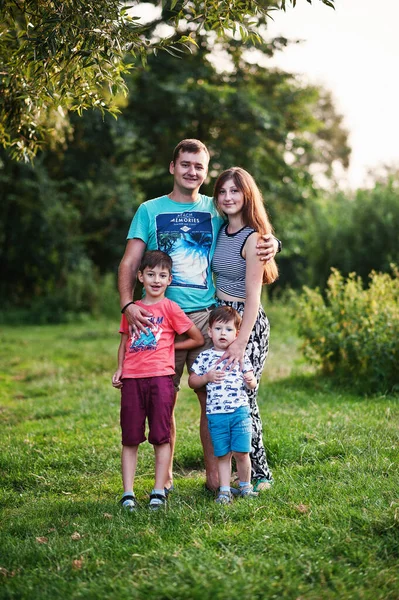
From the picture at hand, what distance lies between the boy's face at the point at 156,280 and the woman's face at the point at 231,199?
577mm

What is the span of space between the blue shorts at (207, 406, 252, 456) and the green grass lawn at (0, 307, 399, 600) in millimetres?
352

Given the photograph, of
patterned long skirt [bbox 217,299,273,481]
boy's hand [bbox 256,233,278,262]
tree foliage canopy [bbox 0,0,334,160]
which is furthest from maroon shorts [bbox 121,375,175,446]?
tree foliage canopy [bbox 0,0,334,160]

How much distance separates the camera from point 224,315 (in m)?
4.39

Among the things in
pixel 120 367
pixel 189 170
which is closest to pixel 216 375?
pixel 120 367

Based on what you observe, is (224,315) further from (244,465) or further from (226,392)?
(244,465)

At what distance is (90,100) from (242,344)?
2.17 metres

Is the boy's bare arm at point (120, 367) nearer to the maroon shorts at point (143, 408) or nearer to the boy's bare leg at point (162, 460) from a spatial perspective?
the maroon shorts at point (143, 408)

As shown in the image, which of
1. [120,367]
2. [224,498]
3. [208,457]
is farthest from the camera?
[208,457]

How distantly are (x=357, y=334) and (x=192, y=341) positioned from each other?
3.39 metres

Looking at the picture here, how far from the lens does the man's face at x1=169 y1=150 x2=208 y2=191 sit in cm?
457

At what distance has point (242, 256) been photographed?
4504mm

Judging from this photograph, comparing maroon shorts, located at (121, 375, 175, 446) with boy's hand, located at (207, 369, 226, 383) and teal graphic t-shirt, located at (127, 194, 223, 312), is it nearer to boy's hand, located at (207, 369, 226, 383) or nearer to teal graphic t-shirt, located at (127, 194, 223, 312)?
boy's hand, located at (207, 369, 226, 383)

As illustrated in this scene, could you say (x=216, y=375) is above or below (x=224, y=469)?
above

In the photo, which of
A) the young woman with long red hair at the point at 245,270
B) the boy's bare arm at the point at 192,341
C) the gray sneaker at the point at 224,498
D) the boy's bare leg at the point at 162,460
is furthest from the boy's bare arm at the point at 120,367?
the gray sneaker at the point at 224,498
